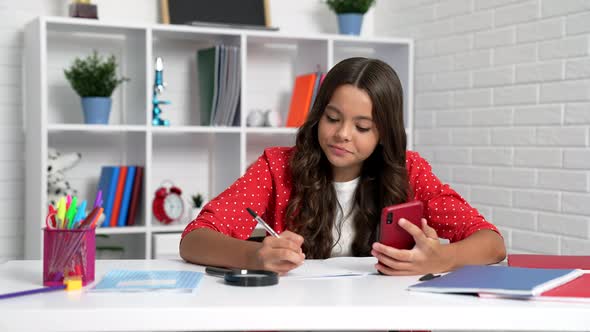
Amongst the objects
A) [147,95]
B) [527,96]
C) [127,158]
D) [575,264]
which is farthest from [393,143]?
[127,158]

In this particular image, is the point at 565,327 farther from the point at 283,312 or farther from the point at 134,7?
the point at 134,7

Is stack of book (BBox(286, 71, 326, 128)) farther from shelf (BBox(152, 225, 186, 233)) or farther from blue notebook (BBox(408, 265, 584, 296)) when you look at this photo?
blue notebook (BBox(408, 265, 584, 296))

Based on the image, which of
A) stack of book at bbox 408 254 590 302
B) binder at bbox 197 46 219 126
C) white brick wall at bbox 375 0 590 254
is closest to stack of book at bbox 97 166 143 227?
binder at bbox 197 46 219 126

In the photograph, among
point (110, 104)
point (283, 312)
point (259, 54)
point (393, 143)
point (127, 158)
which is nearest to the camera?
point (283, 312)

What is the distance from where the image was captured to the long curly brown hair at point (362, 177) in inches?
78.2

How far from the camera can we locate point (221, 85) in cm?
354

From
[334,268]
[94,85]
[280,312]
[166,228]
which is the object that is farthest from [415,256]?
[94,85]

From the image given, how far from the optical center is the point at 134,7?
3.66m

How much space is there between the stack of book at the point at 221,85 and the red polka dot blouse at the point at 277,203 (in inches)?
57.0

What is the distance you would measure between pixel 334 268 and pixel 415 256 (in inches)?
6.8

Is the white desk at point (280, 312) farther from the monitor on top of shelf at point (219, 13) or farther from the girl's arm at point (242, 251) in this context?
the monitor on top of shelf at point (219, 13)

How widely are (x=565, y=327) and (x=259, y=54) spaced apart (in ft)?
9.32

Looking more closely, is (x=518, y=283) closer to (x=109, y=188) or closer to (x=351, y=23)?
(x=109, y=188)

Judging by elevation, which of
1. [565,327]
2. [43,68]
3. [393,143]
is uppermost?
[43,68]
